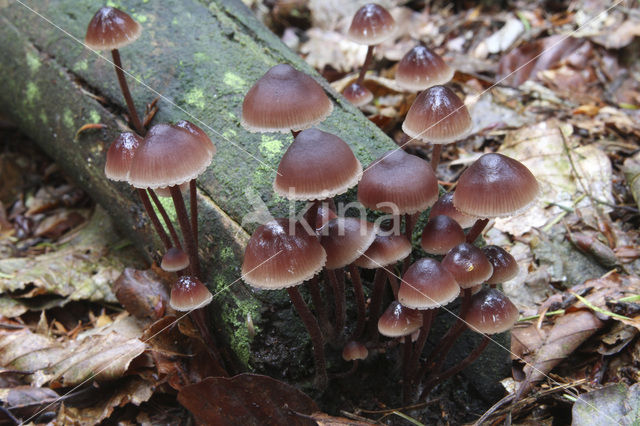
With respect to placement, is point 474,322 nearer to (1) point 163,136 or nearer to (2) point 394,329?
(2) point 394,329

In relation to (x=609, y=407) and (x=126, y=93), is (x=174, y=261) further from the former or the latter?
(x=609, y=407)

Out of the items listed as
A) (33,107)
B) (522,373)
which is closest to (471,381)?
(522,373)

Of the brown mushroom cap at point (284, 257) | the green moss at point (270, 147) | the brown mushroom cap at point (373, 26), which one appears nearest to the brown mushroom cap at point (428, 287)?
the brown mushroom cap at point (284, 257)

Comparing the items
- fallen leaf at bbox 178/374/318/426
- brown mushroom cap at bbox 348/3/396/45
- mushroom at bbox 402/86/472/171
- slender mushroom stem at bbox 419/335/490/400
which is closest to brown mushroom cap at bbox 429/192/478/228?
mushroom at bbox 402/86/472/171

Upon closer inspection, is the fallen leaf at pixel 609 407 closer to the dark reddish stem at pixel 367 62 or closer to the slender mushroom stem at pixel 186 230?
the slender mushroom stem at pixel 186 230

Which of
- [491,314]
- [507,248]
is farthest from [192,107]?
[507,248]

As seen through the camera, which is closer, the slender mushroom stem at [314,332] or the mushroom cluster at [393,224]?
the mushroom cluster at [393,224]
